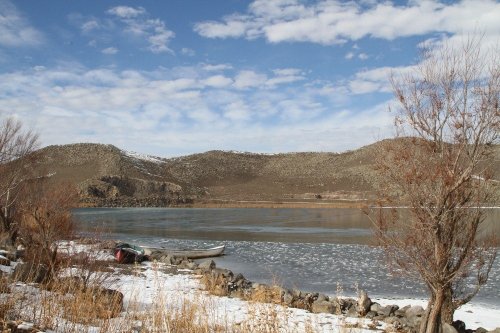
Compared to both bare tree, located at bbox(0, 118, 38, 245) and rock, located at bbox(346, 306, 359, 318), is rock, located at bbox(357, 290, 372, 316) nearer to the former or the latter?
rock, located at bbox(346, 306, 359, 318)

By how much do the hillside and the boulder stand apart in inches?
3189

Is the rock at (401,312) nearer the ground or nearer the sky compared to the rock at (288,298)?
nearer the ground

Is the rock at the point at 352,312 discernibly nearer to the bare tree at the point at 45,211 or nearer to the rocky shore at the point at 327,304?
the rocky shore at the point at 327,304

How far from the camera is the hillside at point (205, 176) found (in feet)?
352

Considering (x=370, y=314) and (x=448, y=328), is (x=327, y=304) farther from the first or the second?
(x=448, y=328)

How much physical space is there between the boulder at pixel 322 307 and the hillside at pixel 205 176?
81011 mm

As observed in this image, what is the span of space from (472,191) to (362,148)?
5392 inches

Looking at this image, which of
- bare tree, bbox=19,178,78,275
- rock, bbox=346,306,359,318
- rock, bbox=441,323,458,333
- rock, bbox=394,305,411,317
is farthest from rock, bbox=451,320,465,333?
bare tree, bbox=19,178,78,275

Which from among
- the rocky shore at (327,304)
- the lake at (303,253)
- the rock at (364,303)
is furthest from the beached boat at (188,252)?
the rock at (364,303)

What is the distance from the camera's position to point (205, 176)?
140m

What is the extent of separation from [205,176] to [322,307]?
12712 cm

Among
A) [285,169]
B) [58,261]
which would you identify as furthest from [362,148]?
[58,261]

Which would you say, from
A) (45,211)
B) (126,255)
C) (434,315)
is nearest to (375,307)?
(434,315)

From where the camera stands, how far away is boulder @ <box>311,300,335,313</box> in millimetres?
14188
